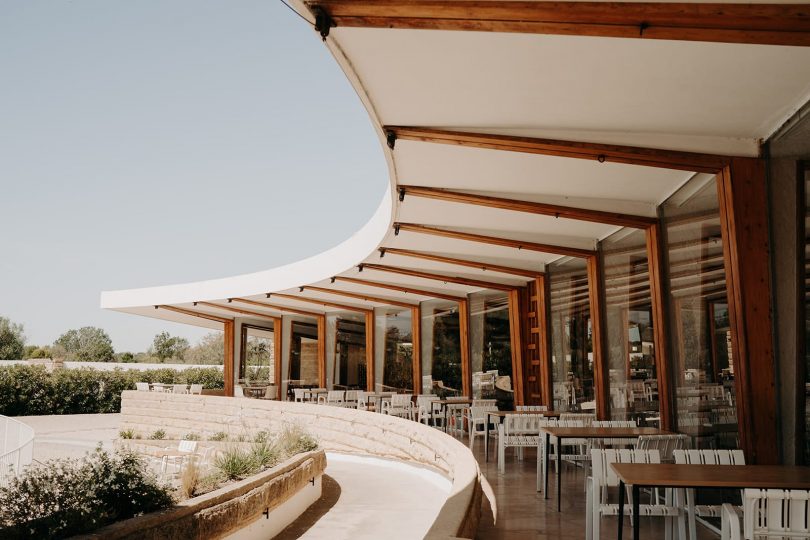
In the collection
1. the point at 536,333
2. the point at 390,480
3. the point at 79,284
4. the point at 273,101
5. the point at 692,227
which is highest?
the point at 273,101

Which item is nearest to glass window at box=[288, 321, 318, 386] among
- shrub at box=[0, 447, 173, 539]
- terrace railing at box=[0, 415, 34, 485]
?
terrace railing at box=[0, 415, 34, 485]

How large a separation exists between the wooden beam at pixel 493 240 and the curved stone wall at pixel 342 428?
293cm

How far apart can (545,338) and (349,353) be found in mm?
9494

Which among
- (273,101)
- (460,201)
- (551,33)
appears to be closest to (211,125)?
(273,101)

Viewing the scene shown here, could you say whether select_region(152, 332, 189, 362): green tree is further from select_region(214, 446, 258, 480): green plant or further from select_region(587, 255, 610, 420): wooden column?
select_region(587, 255, 610, 420): wooden column

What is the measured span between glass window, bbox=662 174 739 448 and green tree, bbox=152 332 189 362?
71.4 m

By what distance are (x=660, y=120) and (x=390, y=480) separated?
706cm

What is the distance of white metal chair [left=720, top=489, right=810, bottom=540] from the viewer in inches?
134

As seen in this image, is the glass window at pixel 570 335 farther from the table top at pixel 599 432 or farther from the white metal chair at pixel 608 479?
the white metal chair at pixel 608 479

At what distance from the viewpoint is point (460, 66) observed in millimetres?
4824

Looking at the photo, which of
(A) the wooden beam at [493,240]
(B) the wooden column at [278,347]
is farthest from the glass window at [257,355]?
(A) the wooden beam at [493,240]

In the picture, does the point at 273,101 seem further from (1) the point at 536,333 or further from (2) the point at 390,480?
(2) the point at 390,480

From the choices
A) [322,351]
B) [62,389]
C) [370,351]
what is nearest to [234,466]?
[370,351]

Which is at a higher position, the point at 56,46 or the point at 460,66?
the point at 56,46
